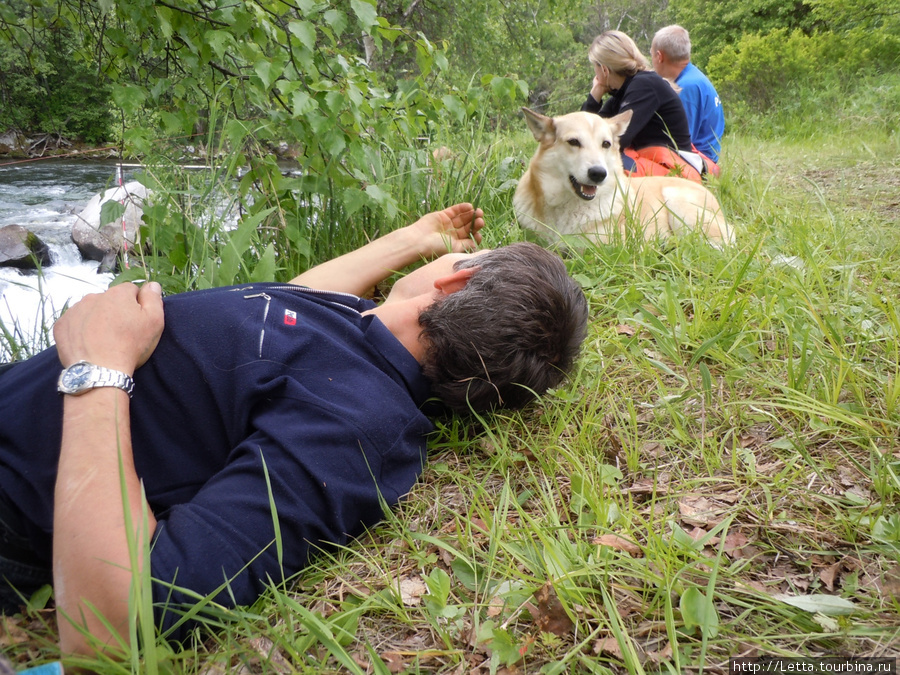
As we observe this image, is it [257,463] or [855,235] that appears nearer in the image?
[257,463]

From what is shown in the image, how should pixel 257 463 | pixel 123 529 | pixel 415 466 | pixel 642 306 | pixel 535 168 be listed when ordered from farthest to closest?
1. pixel 535 168
2. pixel 642 306
3. pixel 415 466
4. pixel 257 463
5. pixel 123 529

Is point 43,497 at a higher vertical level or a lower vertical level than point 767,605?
higher

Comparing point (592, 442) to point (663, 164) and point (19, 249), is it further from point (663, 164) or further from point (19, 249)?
point (19, 249)

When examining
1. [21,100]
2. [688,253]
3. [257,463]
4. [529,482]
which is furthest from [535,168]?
[21,100]

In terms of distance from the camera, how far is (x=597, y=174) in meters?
3.56

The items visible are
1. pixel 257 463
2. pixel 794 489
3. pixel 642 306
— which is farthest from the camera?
pixel 642 306

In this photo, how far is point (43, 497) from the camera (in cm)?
114

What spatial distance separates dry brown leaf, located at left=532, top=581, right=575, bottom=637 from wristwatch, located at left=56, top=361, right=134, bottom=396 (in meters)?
1.01

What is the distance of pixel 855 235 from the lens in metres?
2.61

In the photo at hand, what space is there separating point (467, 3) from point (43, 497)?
10.8m

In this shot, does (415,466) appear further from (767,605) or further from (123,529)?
(767,605)

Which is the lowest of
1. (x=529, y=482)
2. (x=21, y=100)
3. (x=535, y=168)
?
(x=529, y=482)

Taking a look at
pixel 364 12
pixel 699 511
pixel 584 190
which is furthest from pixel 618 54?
pixel 699 511

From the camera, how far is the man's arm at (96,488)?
0.94 metres
